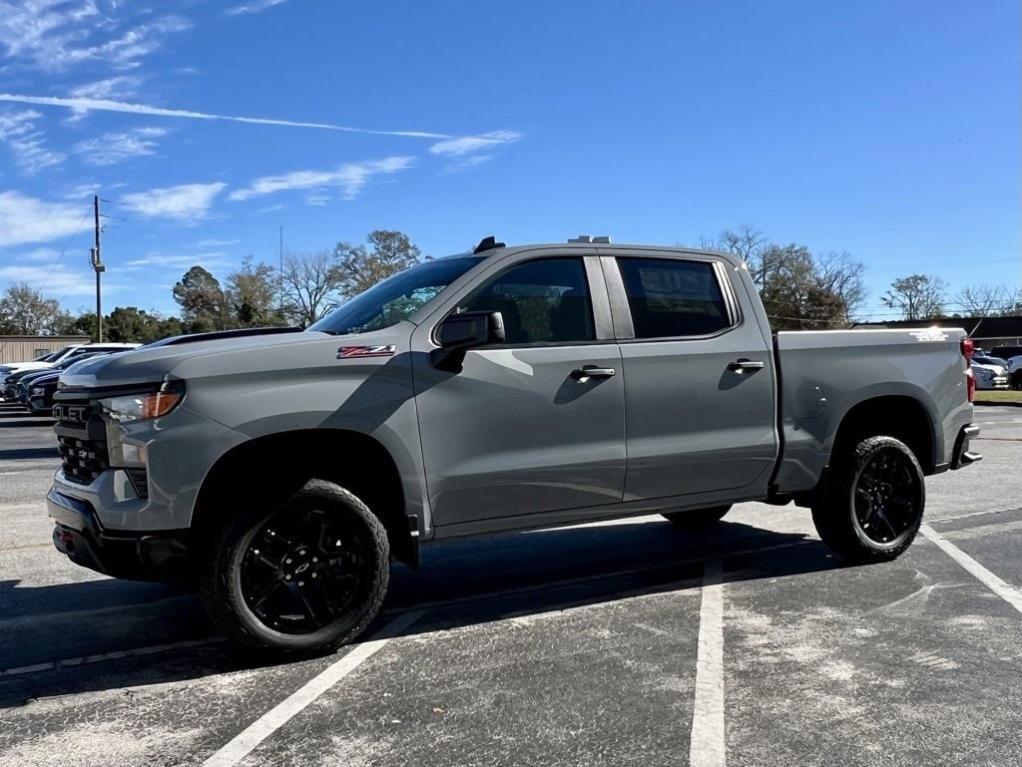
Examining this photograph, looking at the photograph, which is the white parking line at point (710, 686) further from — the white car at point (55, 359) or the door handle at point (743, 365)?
the white car at point (55, 359)

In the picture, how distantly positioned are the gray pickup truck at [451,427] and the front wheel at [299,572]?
0.03ft

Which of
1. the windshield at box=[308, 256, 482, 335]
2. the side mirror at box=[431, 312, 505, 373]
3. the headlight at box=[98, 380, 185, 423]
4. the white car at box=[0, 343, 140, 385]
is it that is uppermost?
the white car at box=[0, 343, 140, 385]

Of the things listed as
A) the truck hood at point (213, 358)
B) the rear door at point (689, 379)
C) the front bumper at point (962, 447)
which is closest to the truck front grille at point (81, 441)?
the truck hood at point (213, 358)

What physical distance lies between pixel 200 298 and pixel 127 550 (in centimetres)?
9774

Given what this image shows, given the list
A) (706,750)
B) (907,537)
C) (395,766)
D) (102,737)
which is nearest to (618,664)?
(706,750)

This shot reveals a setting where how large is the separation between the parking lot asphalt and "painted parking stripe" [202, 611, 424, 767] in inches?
0.5

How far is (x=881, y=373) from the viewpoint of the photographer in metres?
5.93

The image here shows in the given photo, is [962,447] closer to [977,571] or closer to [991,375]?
[977,571]

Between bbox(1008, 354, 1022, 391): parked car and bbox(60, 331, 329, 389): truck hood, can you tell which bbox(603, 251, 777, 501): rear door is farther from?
bbox(1008, 354, 1022, 391): parked car

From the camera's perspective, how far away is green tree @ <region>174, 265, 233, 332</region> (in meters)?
86.3

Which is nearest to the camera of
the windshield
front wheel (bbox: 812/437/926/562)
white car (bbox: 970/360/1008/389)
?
the windshield

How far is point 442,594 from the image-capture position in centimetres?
547

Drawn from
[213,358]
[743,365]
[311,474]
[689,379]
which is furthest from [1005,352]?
[213,358]

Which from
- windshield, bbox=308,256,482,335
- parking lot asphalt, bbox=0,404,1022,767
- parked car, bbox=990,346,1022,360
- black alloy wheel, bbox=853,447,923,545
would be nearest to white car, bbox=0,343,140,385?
windshield, bbox=308,256,482,335
